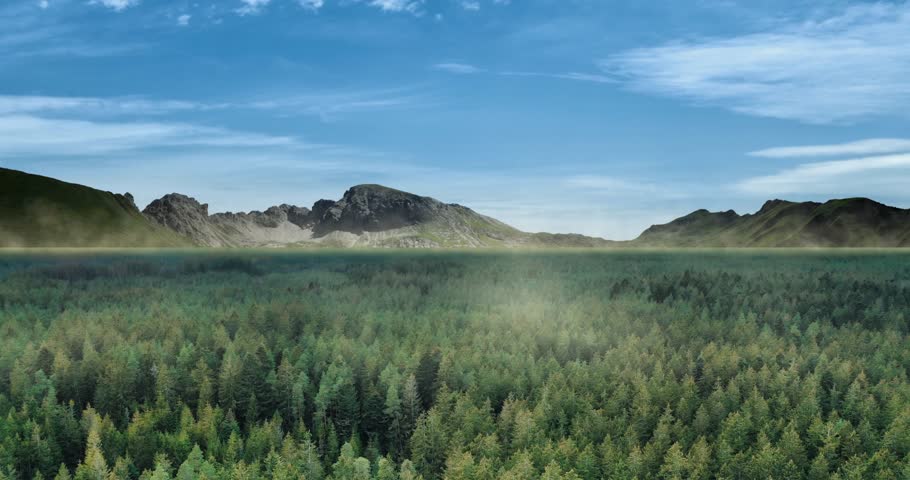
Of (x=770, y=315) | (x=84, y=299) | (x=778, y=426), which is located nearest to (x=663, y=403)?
(x=778, y=426)

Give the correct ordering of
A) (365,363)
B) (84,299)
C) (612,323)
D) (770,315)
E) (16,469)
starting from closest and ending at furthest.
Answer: (16,469)
(365,363)
(612,323)
(770,315)
(84,299)

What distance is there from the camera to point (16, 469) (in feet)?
114

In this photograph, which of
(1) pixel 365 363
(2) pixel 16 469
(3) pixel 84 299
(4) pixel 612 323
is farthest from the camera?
(3) pixel 84 299

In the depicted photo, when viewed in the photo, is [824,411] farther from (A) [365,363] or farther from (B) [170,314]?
(B) [170,314]

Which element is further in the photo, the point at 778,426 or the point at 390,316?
the point at 390,316

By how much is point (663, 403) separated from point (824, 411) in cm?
1258

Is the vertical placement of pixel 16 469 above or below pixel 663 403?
below

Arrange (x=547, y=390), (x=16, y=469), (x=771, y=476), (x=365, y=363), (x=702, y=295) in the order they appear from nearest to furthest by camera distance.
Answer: (x=771, y=476) < (x=16, y=469) < (x=547, y=390) < (x=365, y=363) < (x=702, y=295)

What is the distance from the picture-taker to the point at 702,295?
419 ft

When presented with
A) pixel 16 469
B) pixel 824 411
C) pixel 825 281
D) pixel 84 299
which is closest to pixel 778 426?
pixel 824 411

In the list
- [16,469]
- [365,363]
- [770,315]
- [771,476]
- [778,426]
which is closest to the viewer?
[771,476]

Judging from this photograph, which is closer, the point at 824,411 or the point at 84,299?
the point at 824,411

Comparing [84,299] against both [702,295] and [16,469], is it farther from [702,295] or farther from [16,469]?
[702,295]

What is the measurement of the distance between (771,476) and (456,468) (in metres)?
15.2
